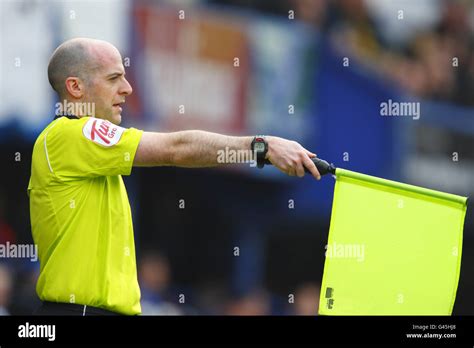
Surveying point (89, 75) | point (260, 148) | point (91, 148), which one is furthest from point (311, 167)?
point (89, 75)

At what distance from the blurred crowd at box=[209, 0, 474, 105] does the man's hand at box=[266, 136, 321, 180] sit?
573 cm

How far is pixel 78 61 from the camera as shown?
5.10m

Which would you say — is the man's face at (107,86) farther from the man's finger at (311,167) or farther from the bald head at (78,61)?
the man's finger at (311,167)

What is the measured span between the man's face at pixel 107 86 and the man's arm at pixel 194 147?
1.14ft

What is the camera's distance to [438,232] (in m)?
4.89

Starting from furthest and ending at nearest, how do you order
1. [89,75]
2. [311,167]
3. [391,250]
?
[89,75]
[391,250]
[311,167]

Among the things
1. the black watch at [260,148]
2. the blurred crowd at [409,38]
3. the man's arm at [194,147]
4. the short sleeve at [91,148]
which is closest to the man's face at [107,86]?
the short sleeve at [91,148]

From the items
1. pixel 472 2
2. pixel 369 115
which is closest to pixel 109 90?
pixel 369 115

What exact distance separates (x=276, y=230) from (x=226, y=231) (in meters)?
0.53

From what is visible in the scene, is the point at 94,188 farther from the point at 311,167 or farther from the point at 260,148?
the point at 311,167

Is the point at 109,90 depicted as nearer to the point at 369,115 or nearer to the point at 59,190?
the point at 59,190

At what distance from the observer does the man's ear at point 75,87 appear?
16.7 feet

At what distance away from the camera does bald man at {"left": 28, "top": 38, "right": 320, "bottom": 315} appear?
4.80 meters

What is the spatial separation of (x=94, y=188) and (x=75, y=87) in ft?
1.68
